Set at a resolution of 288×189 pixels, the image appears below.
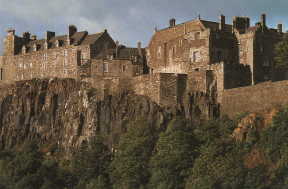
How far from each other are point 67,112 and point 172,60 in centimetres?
1342

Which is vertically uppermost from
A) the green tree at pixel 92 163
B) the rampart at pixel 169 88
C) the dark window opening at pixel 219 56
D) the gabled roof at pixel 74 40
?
the gabled roof at pixel 74 40

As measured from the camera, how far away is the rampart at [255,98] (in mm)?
73812

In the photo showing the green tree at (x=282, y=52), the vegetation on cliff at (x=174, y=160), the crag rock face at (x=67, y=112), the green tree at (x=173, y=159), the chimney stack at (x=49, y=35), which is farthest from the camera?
the chimney stack at (x=49, y=35)

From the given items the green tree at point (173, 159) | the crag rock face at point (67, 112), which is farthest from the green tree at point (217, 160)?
the crag rock face at point (67, 112)

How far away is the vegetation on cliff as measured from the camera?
2721 inches

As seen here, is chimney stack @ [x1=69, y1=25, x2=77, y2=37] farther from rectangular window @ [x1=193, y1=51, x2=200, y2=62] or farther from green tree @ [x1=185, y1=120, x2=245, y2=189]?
green tree @ [x1=185, y1=120, x2=245, y2=189]

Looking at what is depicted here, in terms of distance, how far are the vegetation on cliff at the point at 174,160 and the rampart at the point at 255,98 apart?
1947 millimetres

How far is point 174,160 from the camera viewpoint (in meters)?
74.2

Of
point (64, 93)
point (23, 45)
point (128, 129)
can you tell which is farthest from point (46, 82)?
point (128, 129)

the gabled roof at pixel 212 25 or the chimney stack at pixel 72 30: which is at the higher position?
the chimney stack at pixel 72 30

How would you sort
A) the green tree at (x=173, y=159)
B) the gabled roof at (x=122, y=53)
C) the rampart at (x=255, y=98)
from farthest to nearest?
the gabled roof at (x=122, y=53)
the rampart at (x=255, y=98)
the green tree at (x=173, y=159)

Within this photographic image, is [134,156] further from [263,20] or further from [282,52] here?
[263,20]

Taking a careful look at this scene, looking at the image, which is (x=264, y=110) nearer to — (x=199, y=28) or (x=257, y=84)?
(x=257, y=84)

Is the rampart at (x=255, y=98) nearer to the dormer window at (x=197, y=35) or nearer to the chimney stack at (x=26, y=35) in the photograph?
the dormer window at (x=197, y=35)
